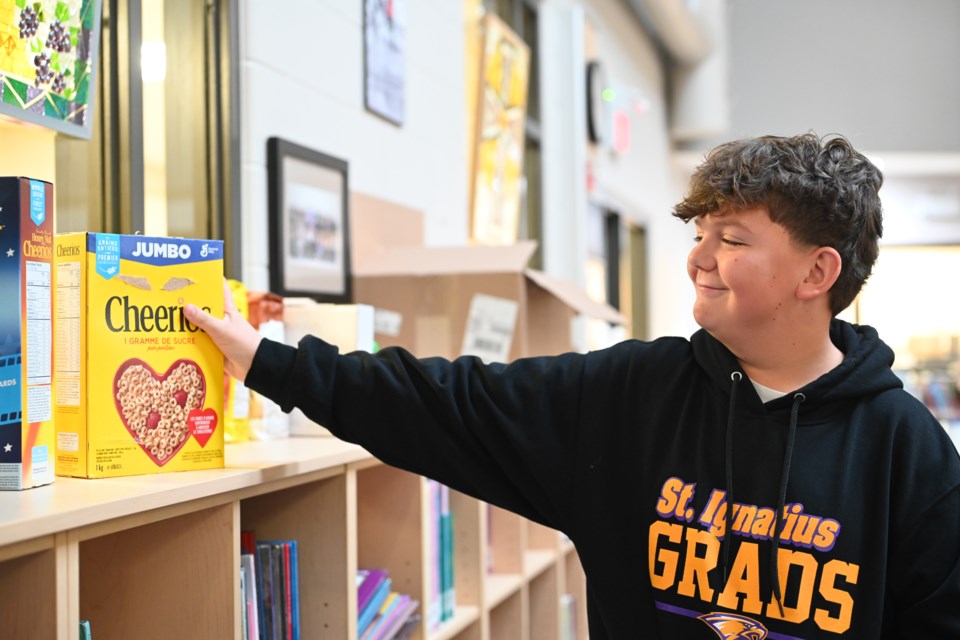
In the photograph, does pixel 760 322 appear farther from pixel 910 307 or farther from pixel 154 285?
pixel 910 307

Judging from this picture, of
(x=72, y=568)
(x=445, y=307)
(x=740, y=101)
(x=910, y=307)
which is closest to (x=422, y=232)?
(x=445, y=307)

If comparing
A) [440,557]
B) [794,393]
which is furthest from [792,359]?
[440,557]

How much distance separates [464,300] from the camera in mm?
2248

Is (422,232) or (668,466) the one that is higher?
(422,232)

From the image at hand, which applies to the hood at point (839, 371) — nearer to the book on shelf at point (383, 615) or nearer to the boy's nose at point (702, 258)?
the boy's nose at point (702, 258)

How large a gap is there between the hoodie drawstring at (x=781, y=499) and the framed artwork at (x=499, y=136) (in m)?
2.15

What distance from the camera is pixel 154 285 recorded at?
1244 millimetres

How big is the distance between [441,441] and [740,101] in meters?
7.31

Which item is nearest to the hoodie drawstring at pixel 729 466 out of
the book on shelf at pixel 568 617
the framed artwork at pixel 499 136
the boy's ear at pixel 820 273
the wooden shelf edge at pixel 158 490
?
the boy's ear at pixel 820 273

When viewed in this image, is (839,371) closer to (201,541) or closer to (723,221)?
(723,221)

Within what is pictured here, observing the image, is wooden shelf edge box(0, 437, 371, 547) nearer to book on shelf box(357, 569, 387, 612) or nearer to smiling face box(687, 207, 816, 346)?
book on shelf box(357, 569, 387, 612)

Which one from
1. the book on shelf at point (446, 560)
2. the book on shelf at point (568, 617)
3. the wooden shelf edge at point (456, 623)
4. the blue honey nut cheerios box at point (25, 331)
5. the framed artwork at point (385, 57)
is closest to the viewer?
the blue honey nut cheerios box at point (25, 331)

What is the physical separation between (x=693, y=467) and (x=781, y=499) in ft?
0.42

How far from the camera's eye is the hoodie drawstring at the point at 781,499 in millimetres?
1240
